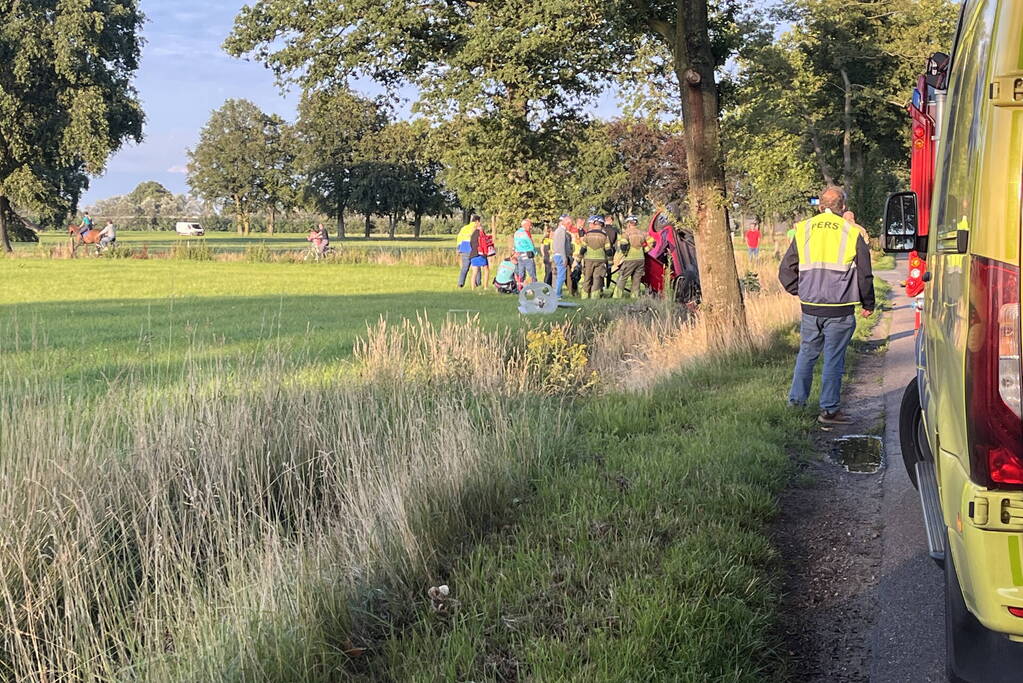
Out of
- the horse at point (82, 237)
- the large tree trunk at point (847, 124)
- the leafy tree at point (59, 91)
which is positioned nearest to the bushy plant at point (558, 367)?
the large tree trunk at point (847, 124)

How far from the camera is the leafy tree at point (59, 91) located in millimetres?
44531

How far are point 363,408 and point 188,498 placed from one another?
1687 mm

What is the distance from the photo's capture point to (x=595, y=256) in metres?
21.5

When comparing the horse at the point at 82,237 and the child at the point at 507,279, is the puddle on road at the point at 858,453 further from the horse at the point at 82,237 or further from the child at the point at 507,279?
the horse at the point at 82,237

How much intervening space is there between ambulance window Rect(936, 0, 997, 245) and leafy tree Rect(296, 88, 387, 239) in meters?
97.2

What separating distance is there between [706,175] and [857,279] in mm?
4148

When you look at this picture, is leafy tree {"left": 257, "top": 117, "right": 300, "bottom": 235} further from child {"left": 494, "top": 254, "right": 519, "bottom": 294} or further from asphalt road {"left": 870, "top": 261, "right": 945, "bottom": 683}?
asphalt road {"left": 870, "top": 261, "right": 945, "bottom": 683}

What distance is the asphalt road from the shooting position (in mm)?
3869

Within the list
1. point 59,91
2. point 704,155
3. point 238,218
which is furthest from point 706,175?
point 238,218

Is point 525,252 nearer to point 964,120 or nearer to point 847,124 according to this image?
point 964,120

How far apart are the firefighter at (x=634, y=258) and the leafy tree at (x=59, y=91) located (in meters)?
33.9

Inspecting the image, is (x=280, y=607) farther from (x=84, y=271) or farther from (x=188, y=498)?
(x=84, y=271)

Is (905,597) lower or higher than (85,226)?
lower

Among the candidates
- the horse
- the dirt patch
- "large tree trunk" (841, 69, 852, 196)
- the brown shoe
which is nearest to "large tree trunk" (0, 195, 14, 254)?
the horse
